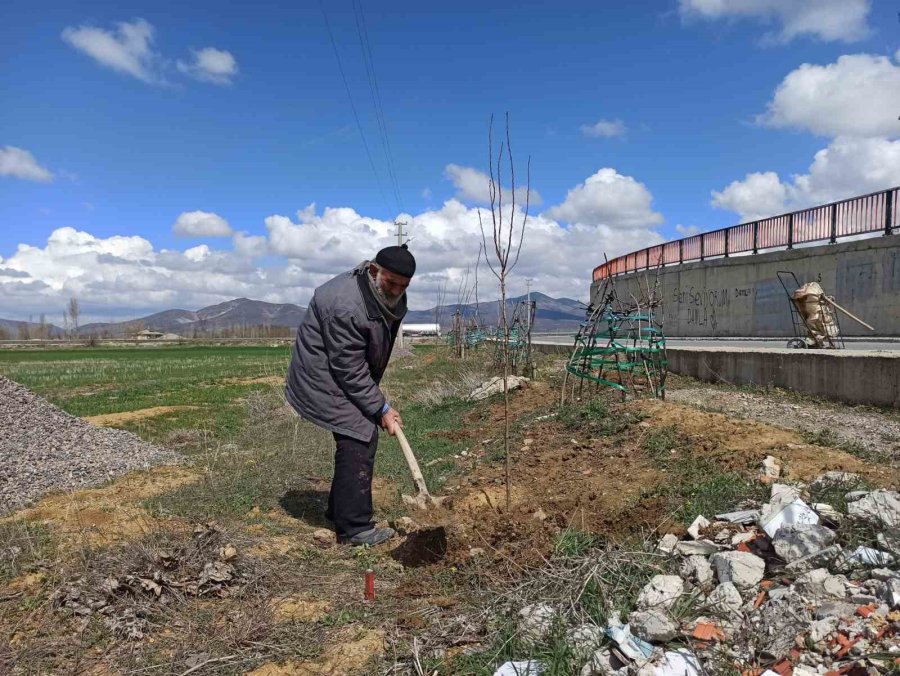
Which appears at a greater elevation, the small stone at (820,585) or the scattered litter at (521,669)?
the small stone at (820,585)

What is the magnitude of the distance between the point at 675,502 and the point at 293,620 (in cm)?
228

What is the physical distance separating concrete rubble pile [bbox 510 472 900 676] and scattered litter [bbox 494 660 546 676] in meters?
0.15

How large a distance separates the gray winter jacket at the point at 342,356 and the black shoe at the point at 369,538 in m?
0.59

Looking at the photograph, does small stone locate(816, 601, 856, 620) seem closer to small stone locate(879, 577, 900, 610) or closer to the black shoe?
small stone locate(879, 577, 900, 610)

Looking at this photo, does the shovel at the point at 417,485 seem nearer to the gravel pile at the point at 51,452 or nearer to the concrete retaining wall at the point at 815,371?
the gravel pile at the point at 51,452

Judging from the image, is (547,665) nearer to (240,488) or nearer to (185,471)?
(240,488)

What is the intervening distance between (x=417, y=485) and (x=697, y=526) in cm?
177

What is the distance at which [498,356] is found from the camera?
14.4 m

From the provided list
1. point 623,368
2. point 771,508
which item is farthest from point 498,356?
point 771,508

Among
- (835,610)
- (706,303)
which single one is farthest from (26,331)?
(835,610)

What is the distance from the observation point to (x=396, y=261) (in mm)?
3924

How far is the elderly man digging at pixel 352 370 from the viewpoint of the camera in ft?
13.0

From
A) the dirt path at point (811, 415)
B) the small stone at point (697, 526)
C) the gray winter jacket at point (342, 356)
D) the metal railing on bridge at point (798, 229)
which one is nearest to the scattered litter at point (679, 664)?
Result: the small stone at point (697, 526)

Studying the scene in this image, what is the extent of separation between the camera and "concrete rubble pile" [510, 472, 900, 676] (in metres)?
2.12
